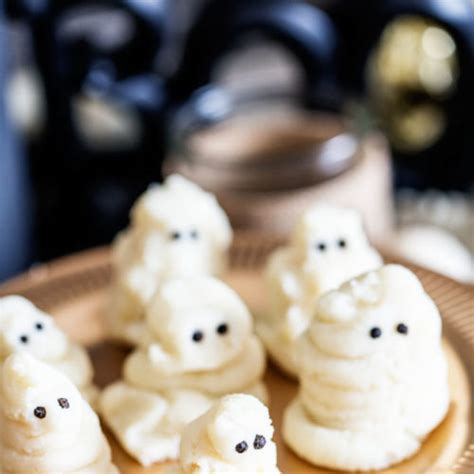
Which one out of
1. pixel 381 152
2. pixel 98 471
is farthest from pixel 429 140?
pixel 98 471

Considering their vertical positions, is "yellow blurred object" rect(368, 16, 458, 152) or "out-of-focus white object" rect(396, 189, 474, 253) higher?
"yellow blurred object" rect(368, 16, 458, 152)

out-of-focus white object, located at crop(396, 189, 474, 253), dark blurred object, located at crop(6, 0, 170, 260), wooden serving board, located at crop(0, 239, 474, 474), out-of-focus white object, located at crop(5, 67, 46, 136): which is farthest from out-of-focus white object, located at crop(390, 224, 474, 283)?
out-of-focus white object, located at crop(5, 67, 46, 136)

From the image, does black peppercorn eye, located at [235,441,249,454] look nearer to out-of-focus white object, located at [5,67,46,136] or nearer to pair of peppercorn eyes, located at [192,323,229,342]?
pair of peppercorn eyes, located at [192,323,229,342]

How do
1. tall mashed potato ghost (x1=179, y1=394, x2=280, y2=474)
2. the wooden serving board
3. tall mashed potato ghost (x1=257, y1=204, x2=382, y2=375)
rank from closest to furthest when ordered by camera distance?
tall mashed potato ghost (x1=179, y1=394, x2=280, y2=474) → the wooden serving board → tall mashed potato ghost (x1=257, y1=204, x2=382, y2=375)

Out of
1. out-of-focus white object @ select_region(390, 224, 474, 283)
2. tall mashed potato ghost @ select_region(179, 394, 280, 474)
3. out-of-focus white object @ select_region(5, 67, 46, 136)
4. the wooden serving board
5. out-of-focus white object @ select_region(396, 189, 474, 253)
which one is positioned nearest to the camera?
tall mashed potato ghost @ select_region(179, 394, 280, 474)

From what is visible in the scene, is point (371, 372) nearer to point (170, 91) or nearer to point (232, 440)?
point (232, 440)
